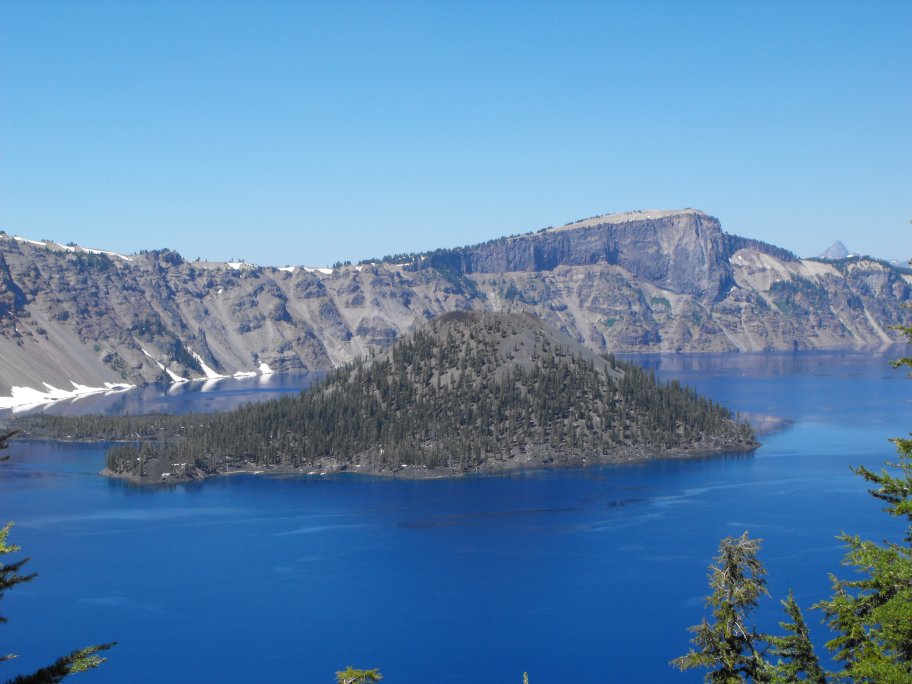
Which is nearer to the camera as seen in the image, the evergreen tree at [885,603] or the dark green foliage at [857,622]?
the evergreen tree at [885,603]

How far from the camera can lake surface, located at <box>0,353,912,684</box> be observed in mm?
96625

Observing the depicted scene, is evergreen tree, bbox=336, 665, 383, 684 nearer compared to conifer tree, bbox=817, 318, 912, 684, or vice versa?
conifer tree, bbox=817, 318, 912, 684

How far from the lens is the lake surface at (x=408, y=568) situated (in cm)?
9662

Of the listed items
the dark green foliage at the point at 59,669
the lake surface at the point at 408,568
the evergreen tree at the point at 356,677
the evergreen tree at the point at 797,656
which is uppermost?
the dark green foliage at the point at 59,669

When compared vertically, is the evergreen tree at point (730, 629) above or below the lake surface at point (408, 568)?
above

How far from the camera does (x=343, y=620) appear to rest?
107 meters

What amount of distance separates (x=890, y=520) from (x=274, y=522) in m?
91.6

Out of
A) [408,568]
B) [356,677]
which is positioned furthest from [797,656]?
[408,568]

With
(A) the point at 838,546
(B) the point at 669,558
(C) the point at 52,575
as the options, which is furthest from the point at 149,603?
(A) the point at 838,546

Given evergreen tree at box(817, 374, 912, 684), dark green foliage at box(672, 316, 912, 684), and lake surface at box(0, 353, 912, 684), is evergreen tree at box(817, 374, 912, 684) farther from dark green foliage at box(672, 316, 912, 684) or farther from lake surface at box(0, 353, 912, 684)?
lake surface at box(0, 353, 912, 684)

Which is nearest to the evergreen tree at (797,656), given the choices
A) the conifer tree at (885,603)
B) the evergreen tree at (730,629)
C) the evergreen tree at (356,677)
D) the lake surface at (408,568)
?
the conifer tree at (885,603)

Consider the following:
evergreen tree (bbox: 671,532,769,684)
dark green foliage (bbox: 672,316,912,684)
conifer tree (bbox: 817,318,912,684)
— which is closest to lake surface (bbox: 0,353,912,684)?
evergreen tree (bbox: 671,532,769,684)

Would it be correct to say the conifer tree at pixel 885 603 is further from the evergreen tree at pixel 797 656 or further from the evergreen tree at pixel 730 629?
the evergreen tree at pixel 730 629

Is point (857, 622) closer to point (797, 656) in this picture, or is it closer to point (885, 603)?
point (885, 603)
